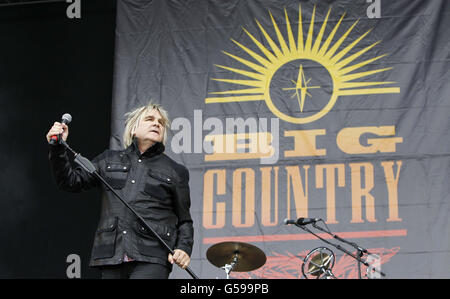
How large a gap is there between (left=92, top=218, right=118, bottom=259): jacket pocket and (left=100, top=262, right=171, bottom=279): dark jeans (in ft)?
0.21

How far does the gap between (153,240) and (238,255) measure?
191 cm

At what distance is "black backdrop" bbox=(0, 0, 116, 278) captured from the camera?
6.93 meters

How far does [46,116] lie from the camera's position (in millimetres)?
7168

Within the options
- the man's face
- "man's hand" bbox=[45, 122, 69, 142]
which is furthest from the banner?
"man's hand" bbox=[45, 122, 69, 142]

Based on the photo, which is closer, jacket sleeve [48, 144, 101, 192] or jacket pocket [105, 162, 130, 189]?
jacket sleeve [48, 144, 101, 192]

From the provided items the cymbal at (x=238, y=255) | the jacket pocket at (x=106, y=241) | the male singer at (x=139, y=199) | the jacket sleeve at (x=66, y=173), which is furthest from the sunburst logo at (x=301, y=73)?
the jacket pocket at (x=106, y=241)

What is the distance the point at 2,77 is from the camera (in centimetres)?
733

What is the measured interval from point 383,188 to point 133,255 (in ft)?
9.63

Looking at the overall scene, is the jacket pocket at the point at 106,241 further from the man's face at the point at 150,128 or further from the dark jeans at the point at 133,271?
the man's face at the point at 150,128

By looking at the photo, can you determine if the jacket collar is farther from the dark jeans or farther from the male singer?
the dark jeans

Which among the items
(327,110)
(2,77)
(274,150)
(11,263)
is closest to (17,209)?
(11,263)

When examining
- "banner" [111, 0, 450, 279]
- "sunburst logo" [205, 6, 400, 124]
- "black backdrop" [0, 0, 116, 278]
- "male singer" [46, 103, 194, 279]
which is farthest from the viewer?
"black backdrop" [0, 0, 116, 278]

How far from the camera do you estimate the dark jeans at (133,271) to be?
3438mm
